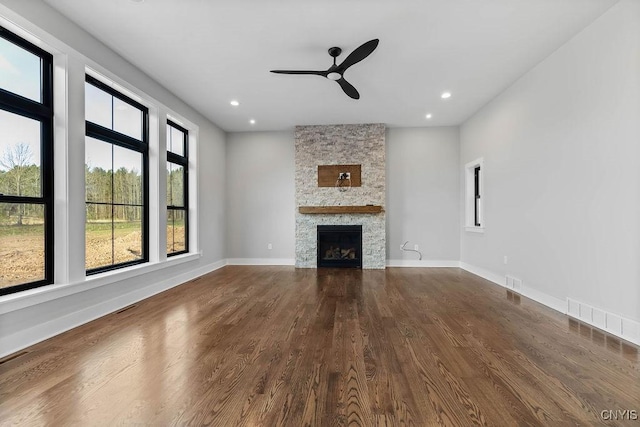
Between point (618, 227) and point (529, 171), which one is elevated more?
point (529, 171)

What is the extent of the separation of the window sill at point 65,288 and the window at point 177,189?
2.52 feet

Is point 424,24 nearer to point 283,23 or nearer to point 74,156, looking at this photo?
point 283,23

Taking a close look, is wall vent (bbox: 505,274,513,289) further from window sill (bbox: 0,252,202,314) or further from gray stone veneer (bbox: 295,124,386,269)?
window sill (bbox: 0,252,202,314)

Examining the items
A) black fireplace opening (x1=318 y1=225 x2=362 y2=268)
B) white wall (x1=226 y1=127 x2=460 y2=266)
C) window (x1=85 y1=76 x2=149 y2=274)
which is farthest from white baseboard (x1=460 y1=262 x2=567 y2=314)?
window (x1=85 y1=76 x2=149 y2=274)

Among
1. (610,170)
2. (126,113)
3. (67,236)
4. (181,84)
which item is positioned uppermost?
(181,84)

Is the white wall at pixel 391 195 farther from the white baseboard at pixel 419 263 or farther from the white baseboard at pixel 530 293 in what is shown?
the white baseboard at pixel 530 293

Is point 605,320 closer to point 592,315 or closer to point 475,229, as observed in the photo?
point 592,315

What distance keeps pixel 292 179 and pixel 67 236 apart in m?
4.30

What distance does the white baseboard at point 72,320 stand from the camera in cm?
232

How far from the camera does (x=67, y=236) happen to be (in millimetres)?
2799

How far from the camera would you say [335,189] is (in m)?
6.23

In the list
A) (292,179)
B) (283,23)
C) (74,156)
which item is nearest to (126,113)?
(74,156)

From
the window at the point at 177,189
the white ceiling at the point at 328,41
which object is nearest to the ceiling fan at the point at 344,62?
the white ceiling at the point at 328,41

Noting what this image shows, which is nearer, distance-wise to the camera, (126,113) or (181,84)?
(126,113)
